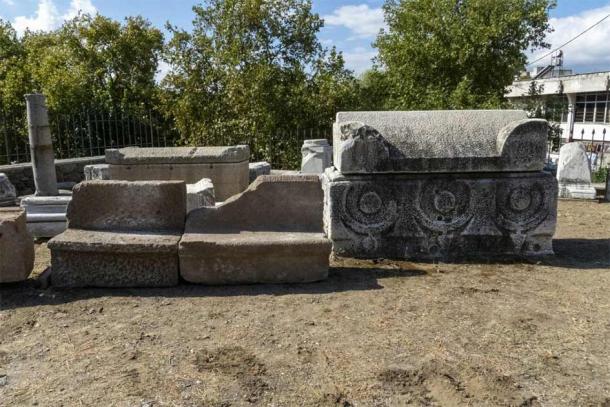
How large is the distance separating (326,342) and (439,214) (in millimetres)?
1923

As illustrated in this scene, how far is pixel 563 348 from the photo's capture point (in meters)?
2.70

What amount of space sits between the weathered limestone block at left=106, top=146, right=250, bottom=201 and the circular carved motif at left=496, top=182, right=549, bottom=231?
12.9 feet

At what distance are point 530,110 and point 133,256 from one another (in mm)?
10779

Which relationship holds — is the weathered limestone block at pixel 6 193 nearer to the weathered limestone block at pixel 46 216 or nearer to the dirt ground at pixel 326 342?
the weathered limestone block at pixel 46 216

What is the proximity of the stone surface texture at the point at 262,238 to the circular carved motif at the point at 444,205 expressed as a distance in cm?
97

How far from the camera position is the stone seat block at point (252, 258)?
3.53 meters

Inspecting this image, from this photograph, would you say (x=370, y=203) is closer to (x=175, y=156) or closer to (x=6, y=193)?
(x=175, y=156)

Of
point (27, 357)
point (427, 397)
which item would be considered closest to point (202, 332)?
point (27, 357)

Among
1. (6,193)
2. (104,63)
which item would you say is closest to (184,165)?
(6,193)

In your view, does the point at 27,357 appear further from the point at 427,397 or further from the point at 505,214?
the point at 505,214

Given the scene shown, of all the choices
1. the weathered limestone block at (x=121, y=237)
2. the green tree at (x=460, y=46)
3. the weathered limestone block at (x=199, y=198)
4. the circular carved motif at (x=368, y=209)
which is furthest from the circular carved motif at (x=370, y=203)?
the green tree at (x=460, y=46)

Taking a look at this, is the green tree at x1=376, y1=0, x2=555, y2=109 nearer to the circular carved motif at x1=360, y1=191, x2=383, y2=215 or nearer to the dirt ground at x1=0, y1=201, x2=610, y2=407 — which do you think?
the circular carved motif at x1=360, y1=191, x2=383, y2=215

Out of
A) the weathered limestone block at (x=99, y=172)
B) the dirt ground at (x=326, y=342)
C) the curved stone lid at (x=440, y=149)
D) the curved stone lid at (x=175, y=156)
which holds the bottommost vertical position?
the dirt ground at (x=326, y=342)

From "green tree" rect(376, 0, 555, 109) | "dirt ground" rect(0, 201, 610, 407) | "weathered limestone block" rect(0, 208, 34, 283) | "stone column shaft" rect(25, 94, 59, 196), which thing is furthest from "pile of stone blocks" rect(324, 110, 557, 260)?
"green tree" rect(376, 0, 555, 109)
